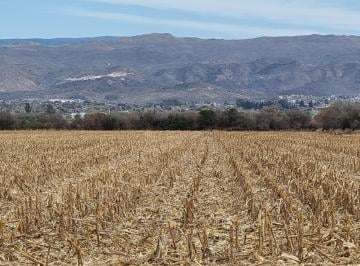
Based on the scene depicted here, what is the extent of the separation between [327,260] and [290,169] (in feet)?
32.5

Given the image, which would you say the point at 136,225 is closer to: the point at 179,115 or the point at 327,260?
the point at 327,260

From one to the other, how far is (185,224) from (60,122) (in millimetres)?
86507

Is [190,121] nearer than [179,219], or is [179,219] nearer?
[179,219]

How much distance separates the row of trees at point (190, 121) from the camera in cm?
8850

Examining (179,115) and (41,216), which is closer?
(41,216)

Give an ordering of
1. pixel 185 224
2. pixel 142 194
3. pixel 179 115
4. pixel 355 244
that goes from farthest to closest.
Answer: pixel 179 115 < pixel 142 194 < pixel 185 224 < pixel 355 244

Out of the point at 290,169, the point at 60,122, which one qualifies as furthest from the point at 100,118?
the point at 290,169

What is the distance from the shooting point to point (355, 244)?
25.5 feet

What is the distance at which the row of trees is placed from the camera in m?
88.5

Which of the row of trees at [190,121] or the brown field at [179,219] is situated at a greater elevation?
the brown field at [179,219]

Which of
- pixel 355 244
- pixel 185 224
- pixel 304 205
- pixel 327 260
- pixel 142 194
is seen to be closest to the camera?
pixel 327 260

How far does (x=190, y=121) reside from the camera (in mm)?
88438

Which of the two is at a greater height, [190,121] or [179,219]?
[179,219]

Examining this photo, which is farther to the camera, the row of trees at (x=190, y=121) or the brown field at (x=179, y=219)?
the row of trees at (x=190, y=121)
